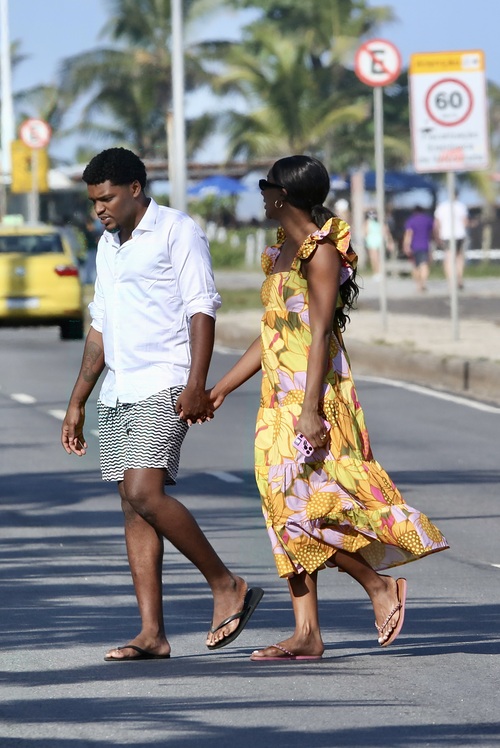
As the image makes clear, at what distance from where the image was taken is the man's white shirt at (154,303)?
6328mm

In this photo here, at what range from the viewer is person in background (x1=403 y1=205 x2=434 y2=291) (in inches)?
1286

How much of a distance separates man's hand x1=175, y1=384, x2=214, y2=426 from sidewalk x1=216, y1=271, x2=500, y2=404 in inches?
406

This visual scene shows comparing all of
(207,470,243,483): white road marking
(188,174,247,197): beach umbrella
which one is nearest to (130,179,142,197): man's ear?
(207,470,243,483): white road marking

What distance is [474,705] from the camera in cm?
553

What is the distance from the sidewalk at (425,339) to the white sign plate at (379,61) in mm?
2981

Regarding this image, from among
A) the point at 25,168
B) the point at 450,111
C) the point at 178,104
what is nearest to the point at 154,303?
the point at 450,111

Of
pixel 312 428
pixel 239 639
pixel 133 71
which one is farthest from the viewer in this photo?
pixel 133 71

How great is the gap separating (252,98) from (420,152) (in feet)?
135

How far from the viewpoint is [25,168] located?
36406 millimetres

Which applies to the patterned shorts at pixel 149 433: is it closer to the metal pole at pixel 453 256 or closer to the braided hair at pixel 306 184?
the braided hair at pixel 306 184

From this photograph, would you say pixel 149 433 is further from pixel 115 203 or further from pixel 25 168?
pixel 25 168

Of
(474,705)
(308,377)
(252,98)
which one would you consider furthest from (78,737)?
(252,98)

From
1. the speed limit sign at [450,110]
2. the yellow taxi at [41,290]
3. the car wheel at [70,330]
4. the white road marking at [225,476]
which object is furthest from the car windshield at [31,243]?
the white road marking at [225,476]

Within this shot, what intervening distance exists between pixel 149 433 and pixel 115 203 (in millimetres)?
794
